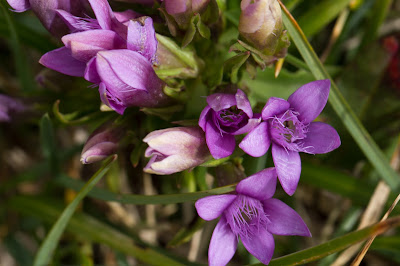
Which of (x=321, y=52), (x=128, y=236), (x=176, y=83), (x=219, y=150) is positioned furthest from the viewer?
(x=321, y=52)

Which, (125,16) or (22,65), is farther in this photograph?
(22,65)

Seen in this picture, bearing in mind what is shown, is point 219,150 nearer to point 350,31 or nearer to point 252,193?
point 252,193

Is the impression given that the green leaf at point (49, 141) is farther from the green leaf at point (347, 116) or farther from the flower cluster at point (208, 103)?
the green leaf at point (347, 116)

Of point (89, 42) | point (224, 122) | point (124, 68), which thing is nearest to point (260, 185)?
point (224, 122)

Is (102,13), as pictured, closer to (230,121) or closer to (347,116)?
(230,121)

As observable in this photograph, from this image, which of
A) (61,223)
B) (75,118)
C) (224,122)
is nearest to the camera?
(224,122)

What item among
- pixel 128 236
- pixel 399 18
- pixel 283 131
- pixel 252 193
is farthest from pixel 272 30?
pixel 399 18
